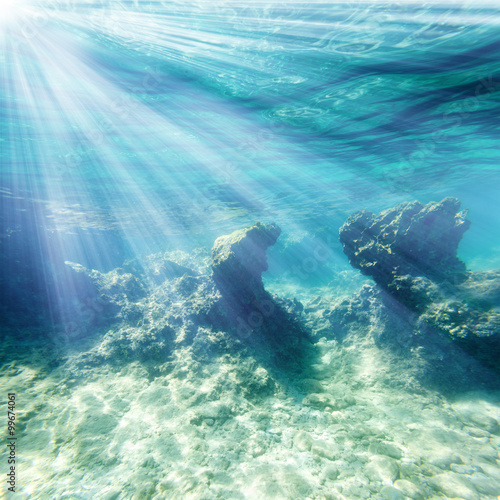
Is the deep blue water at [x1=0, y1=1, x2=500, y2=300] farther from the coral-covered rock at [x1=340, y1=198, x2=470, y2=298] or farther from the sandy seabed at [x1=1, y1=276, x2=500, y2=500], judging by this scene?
the sandy seabed at [x1=1, y1=276, x2=500, y2=500]

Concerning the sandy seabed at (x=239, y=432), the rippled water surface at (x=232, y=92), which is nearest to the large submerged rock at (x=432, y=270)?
the sandy seabed at (x=239, y=432)

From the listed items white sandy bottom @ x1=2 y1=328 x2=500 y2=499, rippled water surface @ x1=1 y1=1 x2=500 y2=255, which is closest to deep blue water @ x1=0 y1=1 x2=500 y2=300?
rippled water surface @ x1=1 y1=1 x2=500 y2=255

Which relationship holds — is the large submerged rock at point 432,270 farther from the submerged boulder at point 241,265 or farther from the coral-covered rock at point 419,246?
the submerged boulder at point 241,265

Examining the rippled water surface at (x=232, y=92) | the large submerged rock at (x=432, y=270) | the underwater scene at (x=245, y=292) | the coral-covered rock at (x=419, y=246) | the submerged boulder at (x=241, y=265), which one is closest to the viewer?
the underwater scene at (x=245, y=292)

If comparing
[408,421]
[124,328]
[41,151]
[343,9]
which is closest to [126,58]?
[343,9]

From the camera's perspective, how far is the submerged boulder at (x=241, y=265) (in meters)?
8.73

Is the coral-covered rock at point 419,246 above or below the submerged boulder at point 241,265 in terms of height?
above

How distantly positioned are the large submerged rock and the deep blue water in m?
4.41

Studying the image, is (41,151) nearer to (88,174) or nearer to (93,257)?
(88,174)

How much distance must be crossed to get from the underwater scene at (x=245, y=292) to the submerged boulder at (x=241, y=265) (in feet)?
0.30

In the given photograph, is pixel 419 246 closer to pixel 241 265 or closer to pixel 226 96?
pixel 241 265

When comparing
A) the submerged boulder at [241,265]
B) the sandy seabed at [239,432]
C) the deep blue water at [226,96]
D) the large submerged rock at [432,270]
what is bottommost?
the sandy seabed at [239,432]

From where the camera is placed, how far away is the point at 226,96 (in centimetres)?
873

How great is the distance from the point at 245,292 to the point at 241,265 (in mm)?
1158
